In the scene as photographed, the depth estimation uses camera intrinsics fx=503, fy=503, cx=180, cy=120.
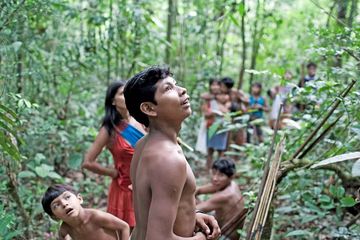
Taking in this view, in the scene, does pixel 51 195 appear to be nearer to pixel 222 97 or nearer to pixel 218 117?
pixel 218 117

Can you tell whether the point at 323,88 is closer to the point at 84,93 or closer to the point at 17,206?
the point at 17,206

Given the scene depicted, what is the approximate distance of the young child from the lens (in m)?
3.18

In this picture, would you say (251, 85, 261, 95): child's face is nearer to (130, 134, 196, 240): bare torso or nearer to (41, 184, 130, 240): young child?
(41, 184, 130, 240): young child

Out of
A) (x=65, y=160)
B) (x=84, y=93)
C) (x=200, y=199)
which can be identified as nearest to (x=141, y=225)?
(x=200, y=199)

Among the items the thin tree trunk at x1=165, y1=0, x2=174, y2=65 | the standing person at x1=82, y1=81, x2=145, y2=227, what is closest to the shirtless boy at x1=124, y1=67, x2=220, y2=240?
the standing person at x1=82, y1=81, x2=145, y2=227

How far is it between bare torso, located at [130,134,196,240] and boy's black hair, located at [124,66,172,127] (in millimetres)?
134

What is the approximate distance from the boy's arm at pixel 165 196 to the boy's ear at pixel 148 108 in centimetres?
24

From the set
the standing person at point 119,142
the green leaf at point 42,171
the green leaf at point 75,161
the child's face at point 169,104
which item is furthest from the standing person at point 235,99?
the child's face at point 169,104

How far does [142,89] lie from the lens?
2.07m

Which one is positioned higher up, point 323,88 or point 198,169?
point 323,88

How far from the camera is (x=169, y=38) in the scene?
7254 millimetres

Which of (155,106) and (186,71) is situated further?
(186,71)

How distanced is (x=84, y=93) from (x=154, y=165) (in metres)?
4.42

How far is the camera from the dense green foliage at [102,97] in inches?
140
